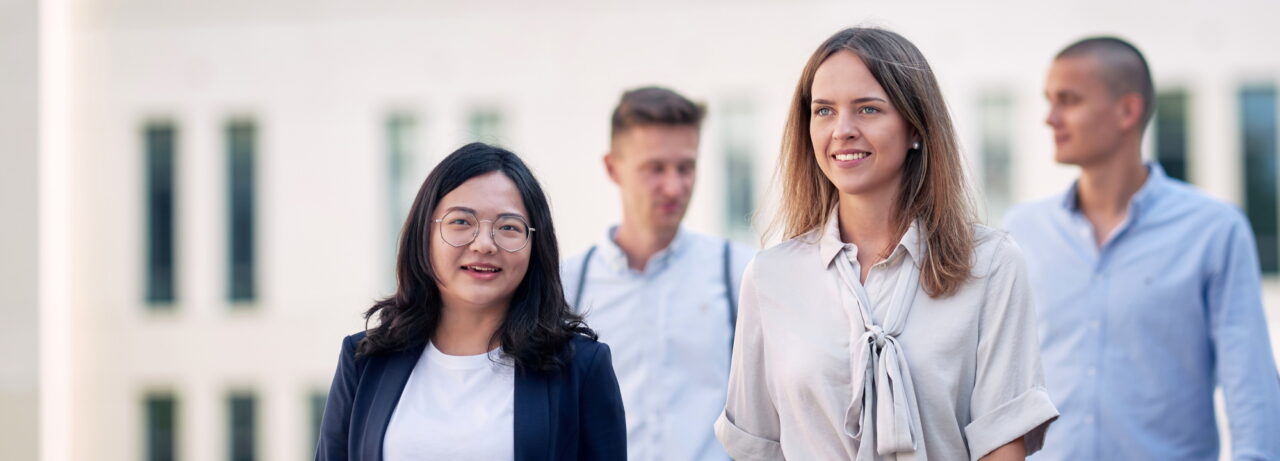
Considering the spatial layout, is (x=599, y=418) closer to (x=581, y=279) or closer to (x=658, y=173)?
(x=581, y=279)

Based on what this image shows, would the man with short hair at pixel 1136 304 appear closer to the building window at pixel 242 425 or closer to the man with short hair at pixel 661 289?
the man with short hair at pixel 661 289

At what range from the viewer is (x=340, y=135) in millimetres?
17703

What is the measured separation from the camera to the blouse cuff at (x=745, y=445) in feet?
9.18

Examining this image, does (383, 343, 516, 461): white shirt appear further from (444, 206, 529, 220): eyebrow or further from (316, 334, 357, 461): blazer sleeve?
(444, 206, 529, 220): eyebrow

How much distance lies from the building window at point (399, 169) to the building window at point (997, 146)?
23.1 feet

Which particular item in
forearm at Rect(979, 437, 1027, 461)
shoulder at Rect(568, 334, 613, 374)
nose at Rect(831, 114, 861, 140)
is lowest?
forearm at Rect(979, 437, 1027, 461)

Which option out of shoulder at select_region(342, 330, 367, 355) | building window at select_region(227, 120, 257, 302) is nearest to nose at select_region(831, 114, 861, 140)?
shoulder at select_region(342, 330, 367, 355)

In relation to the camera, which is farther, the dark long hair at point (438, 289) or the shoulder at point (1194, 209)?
the shoulder at point (1194, 209)

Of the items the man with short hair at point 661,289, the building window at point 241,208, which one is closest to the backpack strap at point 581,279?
the man with short hair at point 661,289

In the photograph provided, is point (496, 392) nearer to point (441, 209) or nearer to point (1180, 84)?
point (441, 209)

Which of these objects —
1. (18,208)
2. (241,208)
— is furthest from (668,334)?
(241,208)

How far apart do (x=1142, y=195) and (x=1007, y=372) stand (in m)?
1.65

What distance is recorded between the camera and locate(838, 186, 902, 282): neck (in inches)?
108

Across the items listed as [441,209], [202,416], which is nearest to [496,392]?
[441,209]
